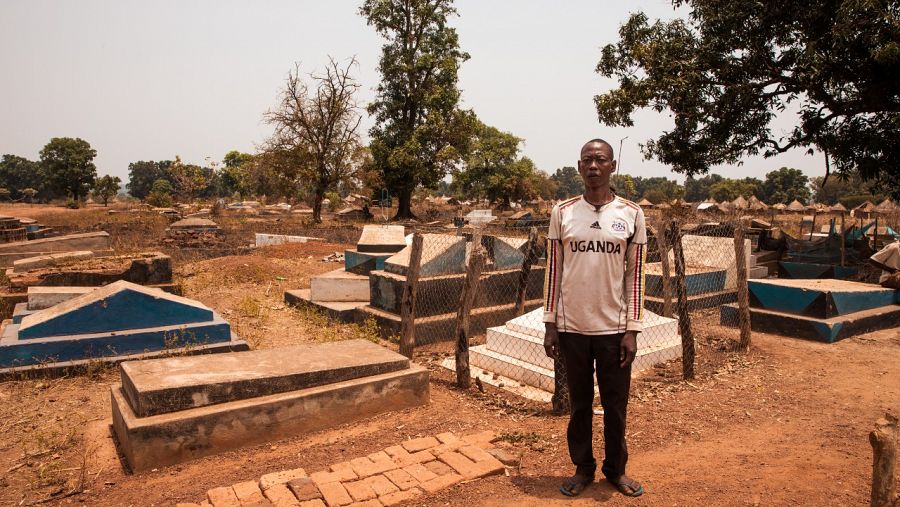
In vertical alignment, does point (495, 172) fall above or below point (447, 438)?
above

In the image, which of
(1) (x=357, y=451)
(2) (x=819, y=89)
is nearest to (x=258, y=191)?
(2) (x=819, y=89)

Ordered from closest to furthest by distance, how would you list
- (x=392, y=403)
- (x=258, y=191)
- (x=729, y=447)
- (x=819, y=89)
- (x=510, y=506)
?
(x=510, y=506) → (x=729, y=447) → (x=392, y=403) → (x=819, y=89) → (x=258, y=191)

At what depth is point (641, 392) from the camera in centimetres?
540

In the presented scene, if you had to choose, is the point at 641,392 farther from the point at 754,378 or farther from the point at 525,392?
the point at 754,378

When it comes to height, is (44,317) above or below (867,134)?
below

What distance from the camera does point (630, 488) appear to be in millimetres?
3086

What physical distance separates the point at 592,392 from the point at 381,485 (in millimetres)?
1312

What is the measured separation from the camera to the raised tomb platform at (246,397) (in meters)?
3.77

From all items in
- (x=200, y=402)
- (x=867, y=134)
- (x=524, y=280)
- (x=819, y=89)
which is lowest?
(x=200, y=402)

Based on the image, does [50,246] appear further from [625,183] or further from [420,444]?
[625,183]

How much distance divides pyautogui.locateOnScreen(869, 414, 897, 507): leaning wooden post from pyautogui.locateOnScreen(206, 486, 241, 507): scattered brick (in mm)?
3172

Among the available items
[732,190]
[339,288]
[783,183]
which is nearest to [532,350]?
[339,288]

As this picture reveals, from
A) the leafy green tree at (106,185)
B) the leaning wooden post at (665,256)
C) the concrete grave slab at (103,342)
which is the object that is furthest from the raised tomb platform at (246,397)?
the leafy green tree at (106,185)

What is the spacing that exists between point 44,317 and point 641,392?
19.5 feet
